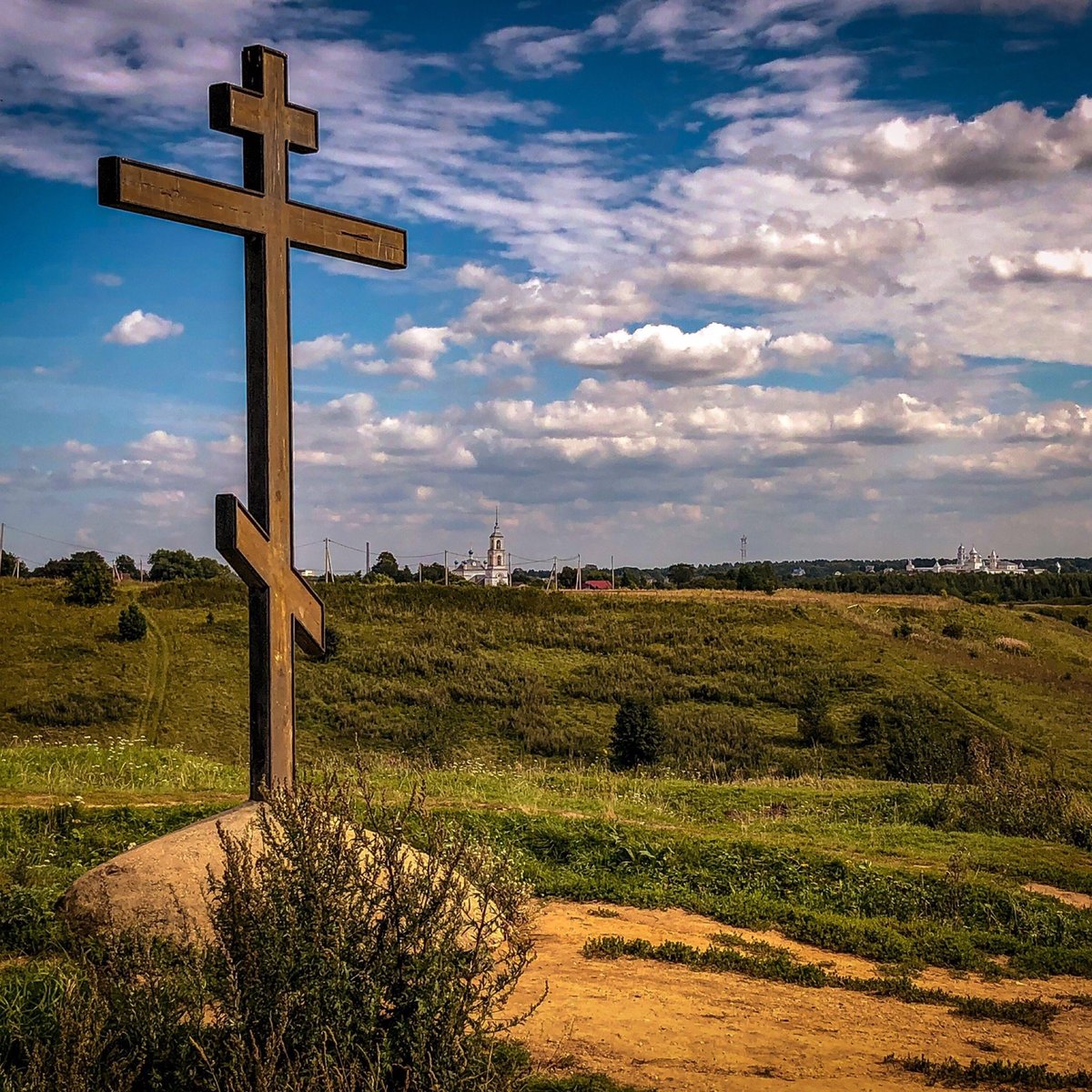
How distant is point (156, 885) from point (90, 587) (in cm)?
3428

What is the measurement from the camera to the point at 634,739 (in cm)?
2234

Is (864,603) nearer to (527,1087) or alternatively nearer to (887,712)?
(887,712)

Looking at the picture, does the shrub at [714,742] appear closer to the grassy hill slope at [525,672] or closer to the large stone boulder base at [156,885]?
the grassy hill slope at [525,672]

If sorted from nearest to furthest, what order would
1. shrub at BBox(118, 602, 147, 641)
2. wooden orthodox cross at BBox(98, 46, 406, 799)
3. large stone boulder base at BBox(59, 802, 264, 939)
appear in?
large stone boulder base at BBox(59, 802, 264, 939) < wooden orthodox cross at BBox(98, 46, 406, 799) < shrub at BBox(118, 602, 147, 641)

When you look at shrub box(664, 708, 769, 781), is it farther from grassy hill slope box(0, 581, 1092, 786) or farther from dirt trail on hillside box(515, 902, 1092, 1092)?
dirt trail on hillside box(515, 902, 1092, 1092)

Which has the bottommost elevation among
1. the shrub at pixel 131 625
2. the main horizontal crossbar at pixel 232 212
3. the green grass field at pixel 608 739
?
the green grass field at pixel 608 739

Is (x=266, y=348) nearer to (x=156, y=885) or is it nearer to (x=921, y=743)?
(x=156, y=885)

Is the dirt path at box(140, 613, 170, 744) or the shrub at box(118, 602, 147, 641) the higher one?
the shrub at box(118, 602, 147, 641)

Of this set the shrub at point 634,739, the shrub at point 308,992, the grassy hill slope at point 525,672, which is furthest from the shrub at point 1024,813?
the grassy hill slope at point 525,672

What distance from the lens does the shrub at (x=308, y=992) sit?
328 centimetres

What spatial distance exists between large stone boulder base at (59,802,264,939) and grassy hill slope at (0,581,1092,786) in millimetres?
16124

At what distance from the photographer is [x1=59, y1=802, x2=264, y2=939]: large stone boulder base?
17.3 feet

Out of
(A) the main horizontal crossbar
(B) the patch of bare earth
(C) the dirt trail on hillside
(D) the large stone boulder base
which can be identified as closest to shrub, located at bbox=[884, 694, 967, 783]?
(B) the patch of bare earth

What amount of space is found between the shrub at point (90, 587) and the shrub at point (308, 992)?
117 feet
